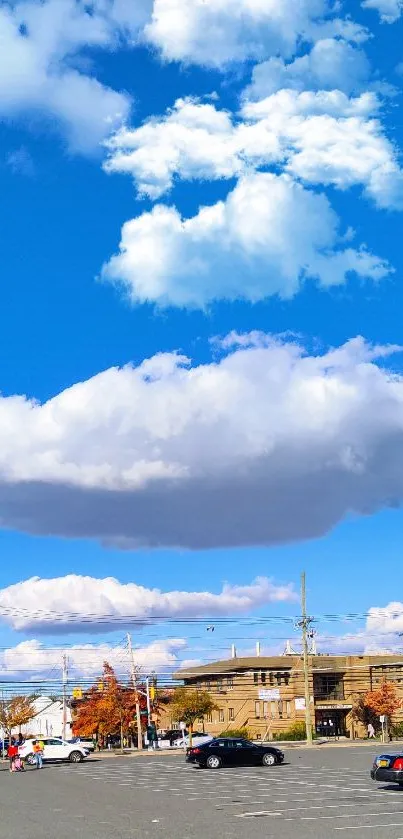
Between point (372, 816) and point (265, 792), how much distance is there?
27.5 feet

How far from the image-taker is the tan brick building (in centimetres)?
8862

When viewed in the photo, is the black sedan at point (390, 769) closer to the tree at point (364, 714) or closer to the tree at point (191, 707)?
the tree at point (191, 707)

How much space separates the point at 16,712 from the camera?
130 metres

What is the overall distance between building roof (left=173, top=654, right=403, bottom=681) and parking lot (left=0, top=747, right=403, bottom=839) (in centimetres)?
5046

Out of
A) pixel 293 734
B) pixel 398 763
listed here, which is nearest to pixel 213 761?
pixel 398 763

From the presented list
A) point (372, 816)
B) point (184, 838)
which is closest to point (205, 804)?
point (372, 816)

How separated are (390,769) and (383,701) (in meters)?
62.4

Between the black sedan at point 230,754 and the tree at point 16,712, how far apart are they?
7578 centimetres

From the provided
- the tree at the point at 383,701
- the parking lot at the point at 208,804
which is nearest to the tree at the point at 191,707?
the tree at the point at 383,701

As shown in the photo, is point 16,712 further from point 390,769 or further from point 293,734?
point 390,769

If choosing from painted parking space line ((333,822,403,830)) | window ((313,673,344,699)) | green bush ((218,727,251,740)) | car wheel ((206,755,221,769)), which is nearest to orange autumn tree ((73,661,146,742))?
green bush ((218,727,251,740))

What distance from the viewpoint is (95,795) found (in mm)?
29109

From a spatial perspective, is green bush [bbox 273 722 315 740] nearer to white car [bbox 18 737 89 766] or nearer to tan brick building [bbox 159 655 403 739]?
tan brick building [bbox 159 655 403 739]

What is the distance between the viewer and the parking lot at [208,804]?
18.6m
